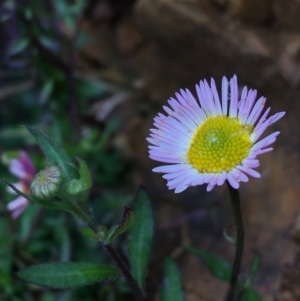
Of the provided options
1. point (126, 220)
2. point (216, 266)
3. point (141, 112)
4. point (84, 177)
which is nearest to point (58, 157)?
point (84, 177)

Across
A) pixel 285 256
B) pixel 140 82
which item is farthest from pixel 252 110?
pixel 140 82

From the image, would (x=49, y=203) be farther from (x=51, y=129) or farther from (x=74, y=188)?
(x=51, y=129)

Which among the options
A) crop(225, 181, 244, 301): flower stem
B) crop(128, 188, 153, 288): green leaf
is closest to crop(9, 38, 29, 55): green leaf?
crop(128, 188, 153, 288): green leaf

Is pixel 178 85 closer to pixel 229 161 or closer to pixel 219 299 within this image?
pixel 219 299

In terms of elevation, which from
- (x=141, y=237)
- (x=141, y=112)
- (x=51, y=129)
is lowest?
(x=141, y=237)

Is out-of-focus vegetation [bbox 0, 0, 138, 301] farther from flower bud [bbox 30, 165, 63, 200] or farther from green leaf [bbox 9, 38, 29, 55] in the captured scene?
flower bud [bbox 30, 165, 63, 200]

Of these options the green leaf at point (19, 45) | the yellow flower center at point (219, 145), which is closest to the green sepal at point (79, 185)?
the yellow flower center at point (219, 145)
